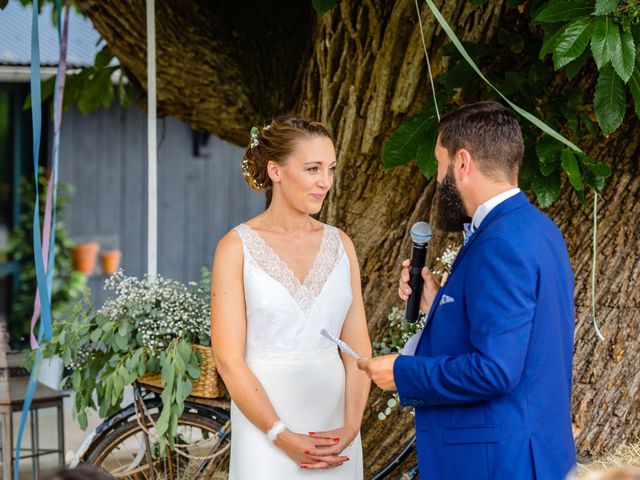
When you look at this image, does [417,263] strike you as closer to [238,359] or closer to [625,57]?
[238,359]

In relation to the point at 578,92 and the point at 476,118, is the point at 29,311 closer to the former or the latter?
the point at 578,92

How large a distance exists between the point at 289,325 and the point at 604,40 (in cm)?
133

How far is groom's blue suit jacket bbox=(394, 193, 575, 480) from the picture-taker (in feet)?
7.27

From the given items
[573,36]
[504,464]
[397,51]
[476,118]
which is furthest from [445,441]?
[397,51]

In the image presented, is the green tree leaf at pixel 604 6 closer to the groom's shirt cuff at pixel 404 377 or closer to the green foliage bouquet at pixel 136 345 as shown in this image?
the groom's shirt cuff at pixel 404 377

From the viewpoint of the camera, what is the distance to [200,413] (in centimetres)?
400

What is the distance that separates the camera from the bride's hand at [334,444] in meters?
3.06

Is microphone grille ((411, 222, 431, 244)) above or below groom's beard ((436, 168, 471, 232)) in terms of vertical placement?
below

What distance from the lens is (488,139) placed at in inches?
93.4

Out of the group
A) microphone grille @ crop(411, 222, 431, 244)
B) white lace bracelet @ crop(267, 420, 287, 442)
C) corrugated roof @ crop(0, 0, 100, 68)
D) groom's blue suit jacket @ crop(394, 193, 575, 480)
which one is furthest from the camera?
corrugated roof @ crop(0, 0, 100, 68)

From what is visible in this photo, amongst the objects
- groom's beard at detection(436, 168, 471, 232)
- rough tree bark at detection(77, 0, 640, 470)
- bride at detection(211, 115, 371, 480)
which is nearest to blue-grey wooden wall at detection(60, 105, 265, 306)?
rough tree bark at detection(77, 0, 640, 470)

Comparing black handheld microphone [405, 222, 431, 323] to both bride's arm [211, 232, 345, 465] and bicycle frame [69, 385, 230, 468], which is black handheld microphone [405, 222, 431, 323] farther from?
bicycle frame [69, 385, 230, 468]

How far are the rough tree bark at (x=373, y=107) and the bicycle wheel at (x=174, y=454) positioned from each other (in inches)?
27.0

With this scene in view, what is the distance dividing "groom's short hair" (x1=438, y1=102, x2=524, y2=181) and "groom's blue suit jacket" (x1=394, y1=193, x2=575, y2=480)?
9 centimetres
